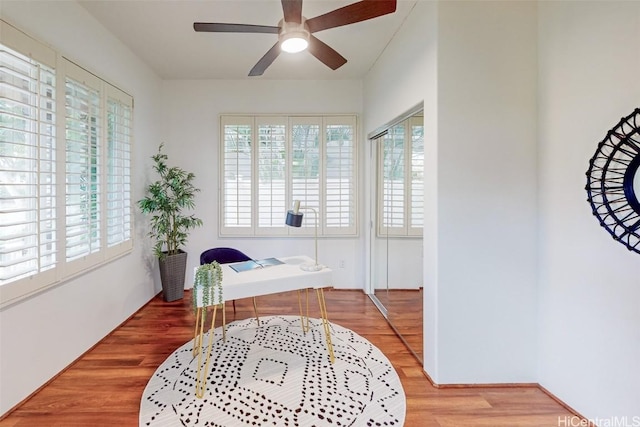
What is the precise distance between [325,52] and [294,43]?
1.05 feet

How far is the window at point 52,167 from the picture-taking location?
1.80 m

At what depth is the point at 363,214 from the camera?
158 inches

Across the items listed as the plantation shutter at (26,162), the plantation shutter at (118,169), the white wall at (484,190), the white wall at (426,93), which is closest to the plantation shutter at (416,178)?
the white wall at (426,93)

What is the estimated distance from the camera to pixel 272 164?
3945mm

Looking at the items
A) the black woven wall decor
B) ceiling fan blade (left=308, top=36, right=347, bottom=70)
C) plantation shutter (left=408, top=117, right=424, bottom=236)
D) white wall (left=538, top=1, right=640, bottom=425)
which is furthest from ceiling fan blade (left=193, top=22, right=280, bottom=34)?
the black woven wall decor

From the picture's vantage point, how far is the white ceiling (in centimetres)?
241

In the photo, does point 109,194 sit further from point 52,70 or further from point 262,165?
point 262,165

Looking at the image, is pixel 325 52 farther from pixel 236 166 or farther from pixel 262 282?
pixel 236 166

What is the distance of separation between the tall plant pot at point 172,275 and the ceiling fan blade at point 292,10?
286 cm

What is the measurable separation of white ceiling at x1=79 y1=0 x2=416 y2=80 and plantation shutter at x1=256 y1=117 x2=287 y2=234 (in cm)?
62

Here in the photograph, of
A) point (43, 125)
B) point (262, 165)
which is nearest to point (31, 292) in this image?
point (43, 125)

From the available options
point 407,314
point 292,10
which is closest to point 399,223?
point 407,314

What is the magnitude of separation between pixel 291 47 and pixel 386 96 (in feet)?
4.22

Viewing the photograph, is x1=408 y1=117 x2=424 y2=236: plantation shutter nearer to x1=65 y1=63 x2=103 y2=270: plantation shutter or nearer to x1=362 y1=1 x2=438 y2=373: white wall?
x1=362 y1=1 x2=438 y2=373: white wall
